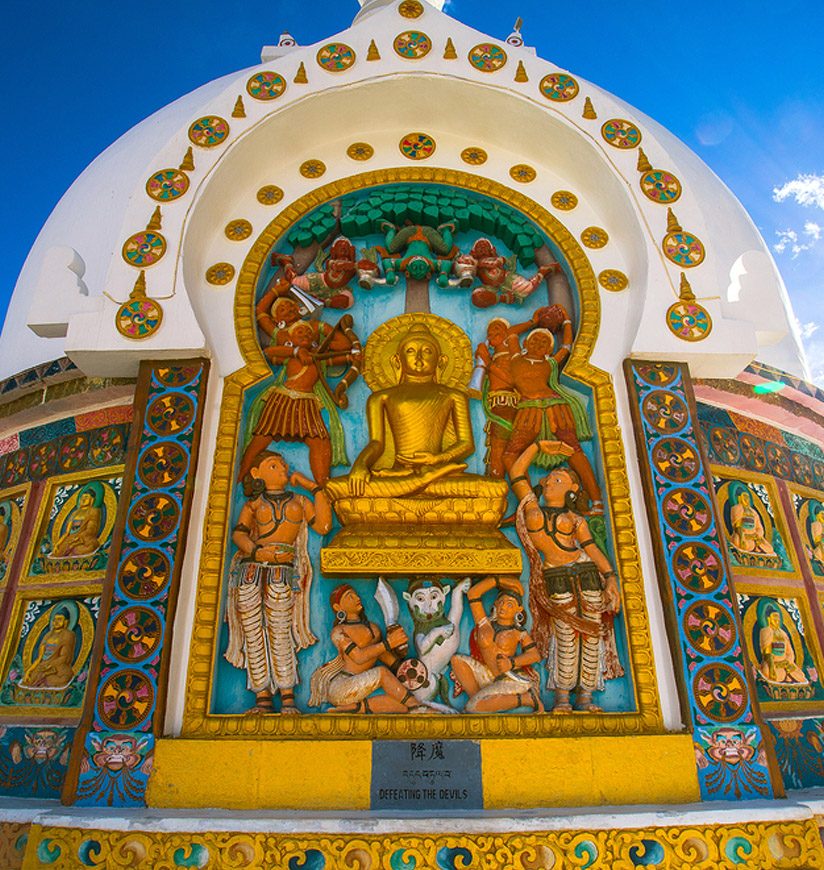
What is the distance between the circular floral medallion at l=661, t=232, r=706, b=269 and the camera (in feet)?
19.3

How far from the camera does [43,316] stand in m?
5.67

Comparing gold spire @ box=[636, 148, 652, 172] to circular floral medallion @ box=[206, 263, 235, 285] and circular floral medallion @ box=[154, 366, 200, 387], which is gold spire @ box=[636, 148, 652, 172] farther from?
circular floral medallion @ box=[154, 366, 200, 387]

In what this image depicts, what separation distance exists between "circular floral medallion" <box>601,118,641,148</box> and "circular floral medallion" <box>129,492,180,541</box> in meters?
4.79

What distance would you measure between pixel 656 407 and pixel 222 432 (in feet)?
10.7

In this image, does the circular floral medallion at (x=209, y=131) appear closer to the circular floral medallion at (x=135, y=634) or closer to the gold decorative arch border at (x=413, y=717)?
the gold decorative arch border at (x=413, y=717)

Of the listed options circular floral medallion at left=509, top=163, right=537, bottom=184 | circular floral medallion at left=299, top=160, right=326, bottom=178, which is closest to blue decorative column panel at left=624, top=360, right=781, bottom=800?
circular floral medallion at left=509, top=163, right=537, bottom=184

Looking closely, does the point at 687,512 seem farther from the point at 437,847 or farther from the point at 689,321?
the point at 437,847

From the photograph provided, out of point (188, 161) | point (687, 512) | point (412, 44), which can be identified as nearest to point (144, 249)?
point (188, 161)

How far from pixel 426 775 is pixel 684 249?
4.45 m

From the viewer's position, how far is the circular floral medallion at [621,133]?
20.9ft

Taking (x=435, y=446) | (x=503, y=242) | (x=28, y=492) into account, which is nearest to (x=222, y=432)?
(x=435, y=446)

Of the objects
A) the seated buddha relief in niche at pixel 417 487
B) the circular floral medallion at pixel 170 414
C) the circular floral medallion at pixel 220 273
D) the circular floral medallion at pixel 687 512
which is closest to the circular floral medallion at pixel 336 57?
the seated buddha relief in niche at pixel 417 487

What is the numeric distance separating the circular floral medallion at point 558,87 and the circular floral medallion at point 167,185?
10.8ft

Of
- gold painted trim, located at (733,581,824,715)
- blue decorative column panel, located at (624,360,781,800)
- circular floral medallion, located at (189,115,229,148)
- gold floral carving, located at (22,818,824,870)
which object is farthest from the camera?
circular floral medallion, located at (189,115,229,148)
